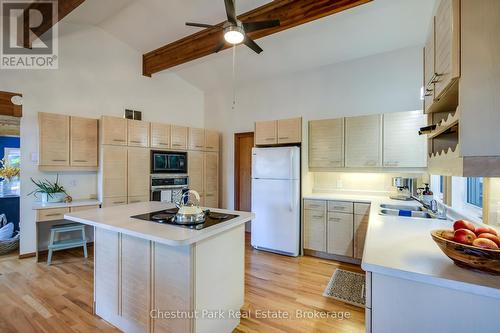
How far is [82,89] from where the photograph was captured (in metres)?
3.88

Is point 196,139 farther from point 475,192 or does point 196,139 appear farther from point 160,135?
point 475,192

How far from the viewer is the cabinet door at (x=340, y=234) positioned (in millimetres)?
3277

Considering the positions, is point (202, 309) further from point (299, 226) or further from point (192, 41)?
point (192, 41)

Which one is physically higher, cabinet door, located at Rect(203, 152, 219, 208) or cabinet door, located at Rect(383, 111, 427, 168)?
cabinet door, located at Rect(383, 111, 427, 168)

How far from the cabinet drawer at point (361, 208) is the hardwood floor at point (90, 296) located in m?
0.75

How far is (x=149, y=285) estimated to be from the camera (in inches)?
67.4

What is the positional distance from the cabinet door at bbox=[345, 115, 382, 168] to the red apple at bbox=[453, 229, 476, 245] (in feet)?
8.33

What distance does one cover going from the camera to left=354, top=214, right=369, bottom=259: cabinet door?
318 cm

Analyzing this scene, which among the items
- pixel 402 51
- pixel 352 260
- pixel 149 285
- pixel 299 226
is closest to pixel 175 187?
pixel 299 226

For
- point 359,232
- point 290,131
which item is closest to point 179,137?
point 290,131

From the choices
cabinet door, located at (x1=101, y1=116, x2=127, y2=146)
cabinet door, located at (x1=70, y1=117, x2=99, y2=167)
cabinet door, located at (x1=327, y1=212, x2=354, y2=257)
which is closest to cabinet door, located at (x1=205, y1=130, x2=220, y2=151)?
cabinet door, located at (x1=101, y1=116, x2=127, y2=146)

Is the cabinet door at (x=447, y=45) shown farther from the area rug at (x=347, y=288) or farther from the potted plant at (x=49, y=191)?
the potted plant at (x=49, y=191)

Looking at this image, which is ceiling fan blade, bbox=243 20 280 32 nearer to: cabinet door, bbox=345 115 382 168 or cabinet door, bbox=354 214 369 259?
cabinet door, bbox=345 115 382 168

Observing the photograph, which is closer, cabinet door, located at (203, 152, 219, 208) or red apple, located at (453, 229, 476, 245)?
red apple, located at (453, 229, 476, 245)
